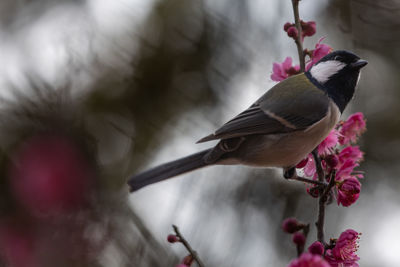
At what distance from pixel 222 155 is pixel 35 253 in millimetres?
1166

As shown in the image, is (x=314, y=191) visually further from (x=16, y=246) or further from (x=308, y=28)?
(x=16, y=246)

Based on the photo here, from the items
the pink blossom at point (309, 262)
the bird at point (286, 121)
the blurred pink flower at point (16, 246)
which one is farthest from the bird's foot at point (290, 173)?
the blurred pink flower at point (16, 246)

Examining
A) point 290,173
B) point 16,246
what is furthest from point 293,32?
point 16,246

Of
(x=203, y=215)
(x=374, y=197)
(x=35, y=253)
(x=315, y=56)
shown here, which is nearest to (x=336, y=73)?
(x=315, y=56)

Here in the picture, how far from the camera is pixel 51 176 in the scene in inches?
46.6

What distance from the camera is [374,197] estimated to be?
304cm

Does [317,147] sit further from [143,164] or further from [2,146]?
[2,146]

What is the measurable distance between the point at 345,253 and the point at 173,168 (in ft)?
2.56

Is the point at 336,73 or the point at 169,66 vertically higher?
the point at 169,66

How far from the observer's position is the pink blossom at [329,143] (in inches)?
70.3

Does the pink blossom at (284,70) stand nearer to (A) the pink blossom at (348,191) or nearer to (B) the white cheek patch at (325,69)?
(B) the white cheek patch at (325,69)

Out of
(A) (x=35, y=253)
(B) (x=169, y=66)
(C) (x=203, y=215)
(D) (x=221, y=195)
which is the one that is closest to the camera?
(A) (x=35, y=253)

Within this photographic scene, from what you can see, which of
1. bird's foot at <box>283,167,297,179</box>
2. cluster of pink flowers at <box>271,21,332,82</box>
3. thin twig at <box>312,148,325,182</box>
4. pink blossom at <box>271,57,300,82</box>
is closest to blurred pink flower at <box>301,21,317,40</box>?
cluster of pink flowers at <box>271,21,332,82</box>

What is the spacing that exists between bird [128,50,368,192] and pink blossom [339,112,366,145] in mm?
135
